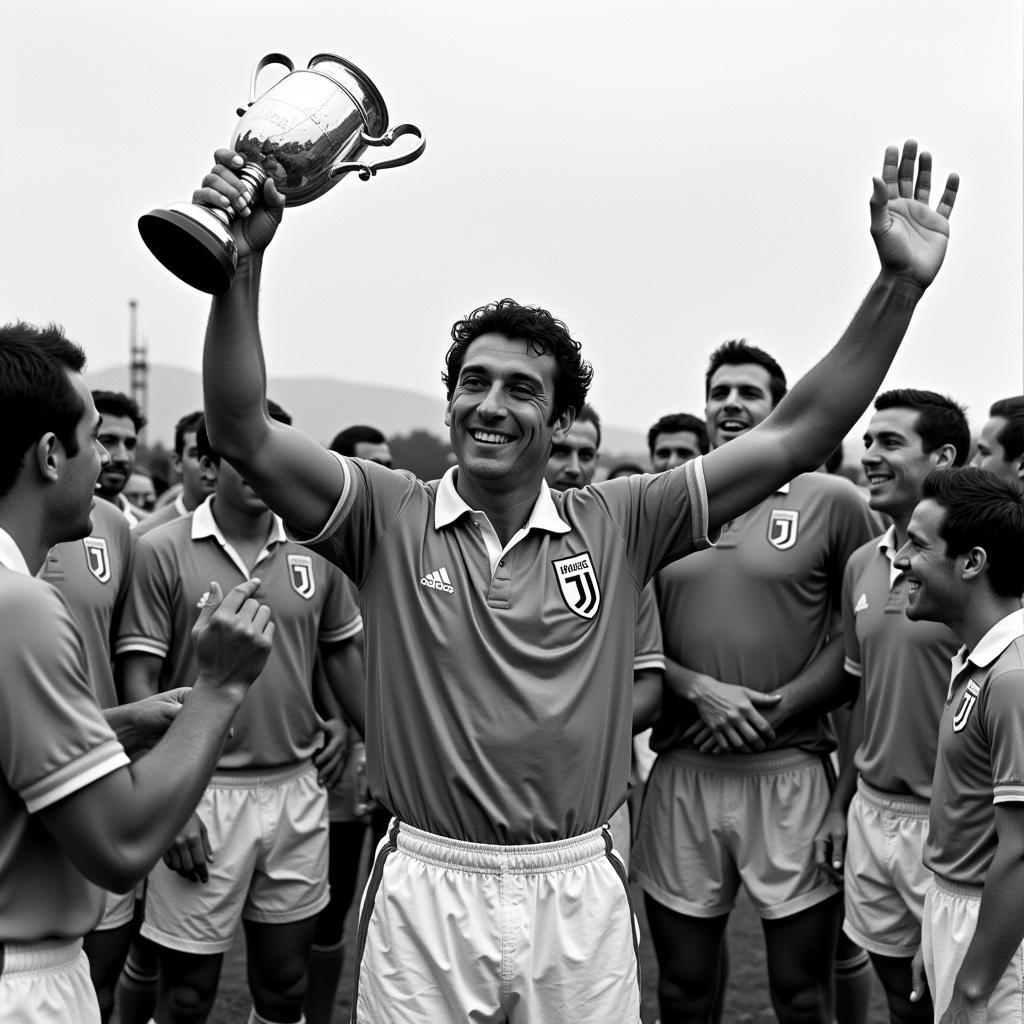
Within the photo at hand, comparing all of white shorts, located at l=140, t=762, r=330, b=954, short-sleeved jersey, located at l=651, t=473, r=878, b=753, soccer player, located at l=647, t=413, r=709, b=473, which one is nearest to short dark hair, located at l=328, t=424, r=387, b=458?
soccer player, located at l=647, t=413, r=709, b=473

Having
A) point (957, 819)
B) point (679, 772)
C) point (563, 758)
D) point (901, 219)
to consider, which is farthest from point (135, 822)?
point (679, 772)

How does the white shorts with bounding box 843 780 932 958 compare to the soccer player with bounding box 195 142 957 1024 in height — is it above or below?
below

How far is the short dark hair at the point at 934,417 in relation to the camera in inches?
171

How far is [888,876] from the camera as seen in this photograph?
3.94 metres

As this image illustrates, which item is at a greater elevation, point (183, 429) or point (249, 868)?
point (183, 429)

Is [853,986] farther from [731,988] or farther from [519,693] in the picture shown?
[519,693]

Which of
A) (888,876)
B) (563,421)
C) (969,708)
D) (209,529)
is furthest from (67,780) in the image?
(888,876)

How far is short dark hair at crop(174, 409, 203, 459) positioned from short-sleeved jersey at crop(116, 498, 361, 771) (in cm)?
152

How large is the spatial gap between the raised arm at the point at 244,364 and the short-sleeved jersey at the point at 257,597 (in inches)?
74.3

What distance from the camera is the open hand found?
8.80 ft

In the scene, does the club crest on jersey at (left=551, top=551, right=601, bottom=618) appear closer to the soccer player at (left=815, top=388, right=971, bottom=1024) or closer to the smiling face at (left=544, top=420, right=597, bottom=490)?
the soccer player at (left=815, top=388, right=971, bottom=1024)

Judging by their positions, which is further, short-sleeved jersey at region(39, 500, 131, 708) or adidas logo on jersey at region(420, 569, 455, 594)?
short-sleeved jersey at region(39, 500, 131, 708)

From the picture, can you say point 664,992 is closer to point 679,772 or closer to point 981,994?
point 679,772

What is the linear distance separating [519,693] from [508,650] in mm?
100
